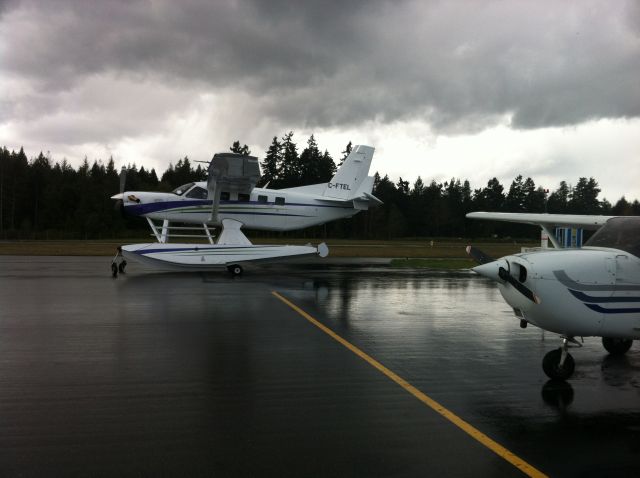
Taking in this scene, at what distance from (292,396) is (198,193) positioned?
15.8m

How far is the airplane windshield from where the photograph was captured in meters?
5.77

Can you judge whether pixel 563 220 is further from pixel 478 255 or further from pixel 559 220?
pixel 478 255

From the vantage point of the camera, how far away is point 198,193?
19.8m

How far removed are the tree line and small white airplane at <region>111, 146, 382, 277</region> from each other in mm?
49705

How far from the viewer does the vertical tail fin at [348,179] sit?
2262 cm

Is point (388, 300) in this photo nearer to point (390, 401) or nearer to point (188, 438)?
point (390, 401)

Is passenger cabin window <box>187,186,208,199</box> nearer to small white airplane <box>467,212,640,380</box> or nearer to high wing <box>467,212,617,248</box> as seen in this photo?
high wing <box>467,212,617,248</box>

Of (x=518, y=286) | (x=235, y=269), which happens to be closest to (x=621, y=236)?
(x=518, y=286)

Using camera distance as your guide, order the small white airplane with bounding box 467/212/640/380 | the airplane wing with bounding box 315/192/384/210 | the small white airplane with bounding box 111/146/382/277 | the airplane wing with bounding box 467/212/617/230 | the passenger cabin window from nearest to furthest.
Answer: the small white airplane with bounding box 467/212/640/380 → the airplane wing with bounding box 467/212/617/230 → the small white airplane with bounding box 111/146/382/277 → the passenger cabin window → the airplane wing with bounding box 315/192/384/210

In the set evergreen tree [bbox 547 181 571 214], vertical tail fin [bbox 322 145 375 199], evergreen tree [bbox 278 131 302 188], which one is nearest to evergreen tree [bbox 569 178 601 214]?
evergreen tree [bbox 547 181 571 214]

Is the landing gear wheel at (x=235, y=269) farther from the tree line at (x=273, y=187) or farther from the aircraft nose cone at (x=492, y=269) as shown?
the tree line at (x=273, y=187)

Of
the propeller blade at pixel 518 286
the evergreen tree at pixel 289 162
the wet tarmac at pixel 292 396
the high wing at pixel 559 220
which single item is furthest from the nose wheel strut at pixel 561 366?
the evergreen tree at pixel 289 162

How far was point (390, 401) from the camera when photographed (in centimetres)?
491

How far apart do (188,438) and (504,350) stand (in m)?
5.03
